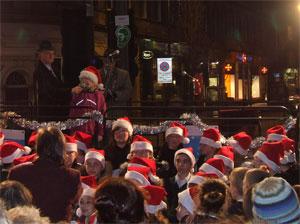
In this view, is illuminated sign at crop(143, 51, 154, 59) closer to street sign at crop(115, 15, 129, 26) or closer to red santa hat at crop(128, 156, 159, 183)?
street sign at crop(115, 15, 129, 26)

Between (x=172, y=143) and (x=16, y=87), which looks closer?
(x=172, y=143)

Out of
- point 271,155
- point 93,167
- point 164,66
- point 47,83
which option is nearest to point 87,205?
point 93,167

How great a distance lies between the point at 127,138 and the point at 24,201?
11.4ft

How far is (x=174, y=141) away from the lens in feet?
23.1

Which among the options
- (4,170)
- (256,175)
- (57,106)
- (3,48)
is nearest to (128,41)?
(57,106)

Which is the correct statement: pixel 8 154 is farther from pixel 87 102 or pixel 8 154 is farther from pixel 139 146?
pixel 87 102

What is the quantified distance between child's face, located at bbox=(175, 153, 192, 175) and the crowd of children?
12 millimetres

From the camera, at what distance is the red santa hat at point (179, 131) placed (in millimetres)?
7051

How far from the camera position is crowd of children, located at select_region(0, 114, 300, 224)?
10.0ft

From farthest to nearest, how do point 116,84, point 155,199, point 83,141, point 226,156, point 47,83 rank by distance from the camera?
point 116,84 → point 47,83 → point 83,141 → point 226,156 → point 155,199

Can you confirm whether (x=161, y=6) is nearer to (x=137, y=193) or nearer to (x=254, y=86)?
(x=254, y=86)

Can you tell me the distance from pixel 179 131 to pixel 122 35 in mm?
4291

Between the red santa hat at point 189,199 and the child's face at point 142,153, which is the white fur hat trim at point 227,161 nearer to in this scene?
the child's face at point 142,153

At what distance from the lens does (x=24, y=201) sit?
3674mm
